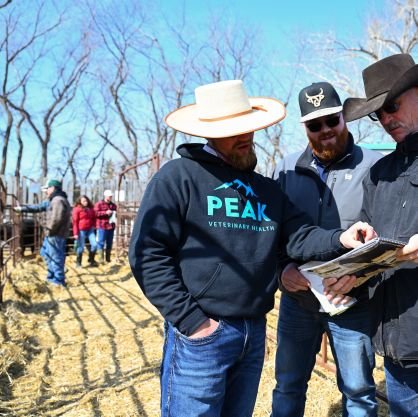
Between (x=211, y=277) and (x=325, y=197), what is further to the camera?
(x=325, y=197)

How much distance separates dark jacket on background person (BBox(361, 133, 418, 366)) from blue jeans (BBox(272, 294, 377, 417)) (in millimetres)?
269

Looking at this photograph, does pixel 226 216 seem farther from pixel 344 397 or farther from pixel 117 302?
pixel 117 302

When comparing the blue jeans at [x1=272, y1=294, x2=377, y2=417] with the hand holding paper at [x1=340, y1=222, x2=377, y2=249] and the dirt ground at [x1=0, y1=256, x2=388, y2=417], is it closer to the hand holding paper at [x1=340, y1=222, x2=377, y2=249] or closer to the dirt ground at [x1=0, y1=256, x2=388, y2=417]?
the hand holding paper at [x1=340, y1=222, x2=377, y2=249]

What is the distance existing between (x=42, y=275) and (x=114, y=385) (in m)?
6.93

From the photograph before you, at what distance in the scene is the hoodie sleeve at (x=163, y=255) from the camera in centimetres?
201

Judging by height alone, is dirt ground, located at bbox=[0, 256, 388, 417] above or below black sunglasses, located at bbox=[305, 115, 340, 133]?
below

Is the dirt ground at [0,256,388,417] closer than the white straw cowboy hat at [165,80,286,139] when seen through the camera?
No

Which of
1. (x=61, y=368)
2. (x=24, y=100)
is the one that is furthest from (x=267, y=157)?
(x=61, y=368)

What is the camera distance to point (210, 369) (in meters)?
2.07

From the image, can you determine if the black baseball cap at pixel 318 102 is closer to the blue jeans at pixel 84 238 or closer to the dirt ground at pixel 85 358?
the dirt ground at pixel 85 358

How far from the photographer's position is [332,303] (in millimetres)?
2512

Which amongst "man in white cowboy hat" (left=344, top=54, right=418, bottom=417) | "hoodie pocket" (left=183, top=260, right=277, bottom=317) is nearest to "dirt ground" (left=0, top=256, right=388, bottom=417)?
"man in white cowboy hat" (left=344, top=54, right=418, bottom=417)

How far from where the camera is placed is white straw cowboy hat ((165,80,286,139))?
7.22 ft

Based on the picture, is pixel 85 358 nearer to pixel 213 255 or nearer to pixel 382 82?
pixel 213 255
